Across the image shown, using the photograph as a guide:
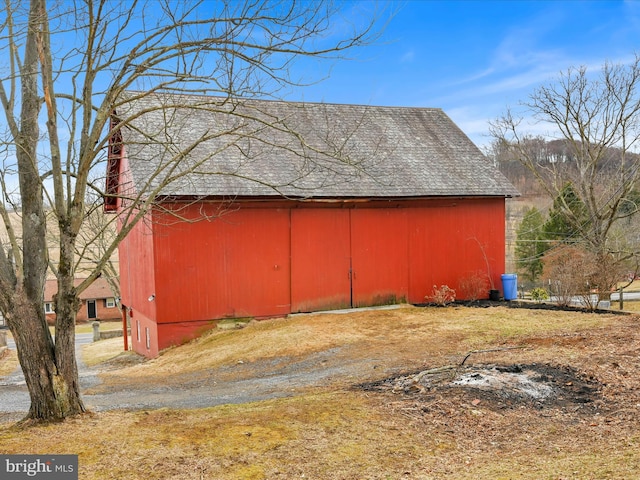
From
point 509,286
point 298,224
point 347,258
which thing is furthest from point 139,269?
point 509,286

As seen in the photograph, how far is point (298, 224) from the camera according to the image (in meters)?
16.6

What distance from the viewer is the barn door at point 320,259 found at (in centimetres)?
1658

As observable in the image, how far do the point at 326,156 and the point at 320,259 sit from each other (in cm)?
334

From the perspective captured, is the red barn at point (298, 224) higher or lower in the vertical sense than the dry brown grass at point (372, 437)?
higher

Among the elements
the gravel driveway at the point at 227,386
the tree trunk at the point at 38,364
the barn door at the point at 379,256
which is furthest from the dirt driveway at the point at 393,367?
the tree trunk at the point at 38,364

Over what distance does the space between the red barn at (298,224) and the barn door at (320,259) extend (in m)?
0.03

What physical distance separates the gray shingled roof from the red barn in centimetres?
6

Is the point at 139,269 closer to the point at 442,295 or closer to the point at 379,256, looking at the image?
the point at 379,256

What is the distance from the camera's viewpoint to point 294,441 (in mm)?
6148

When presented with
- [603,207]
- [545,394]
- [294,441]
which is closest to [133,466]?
[294,441]

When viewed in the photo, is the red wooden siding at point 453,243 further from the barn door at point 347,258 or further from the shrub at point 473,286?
the barn door at point 347,258

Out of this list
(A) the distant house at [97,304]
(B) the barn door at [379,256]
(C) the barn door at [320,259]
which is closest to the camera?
(C) the barn door at [320,259]

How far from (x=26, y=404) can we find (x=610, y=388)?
9343 mm

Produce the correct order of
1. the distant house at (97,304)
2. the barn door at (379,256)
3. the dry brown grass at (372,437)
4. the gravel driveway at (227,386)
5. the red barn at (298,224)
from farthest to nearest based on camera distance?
the distant house at (97,304) < the barn door at (379,256) < the red barn at (298,224) < the gravel driveway at (227,386) < the dry brown grass at (372,437)
